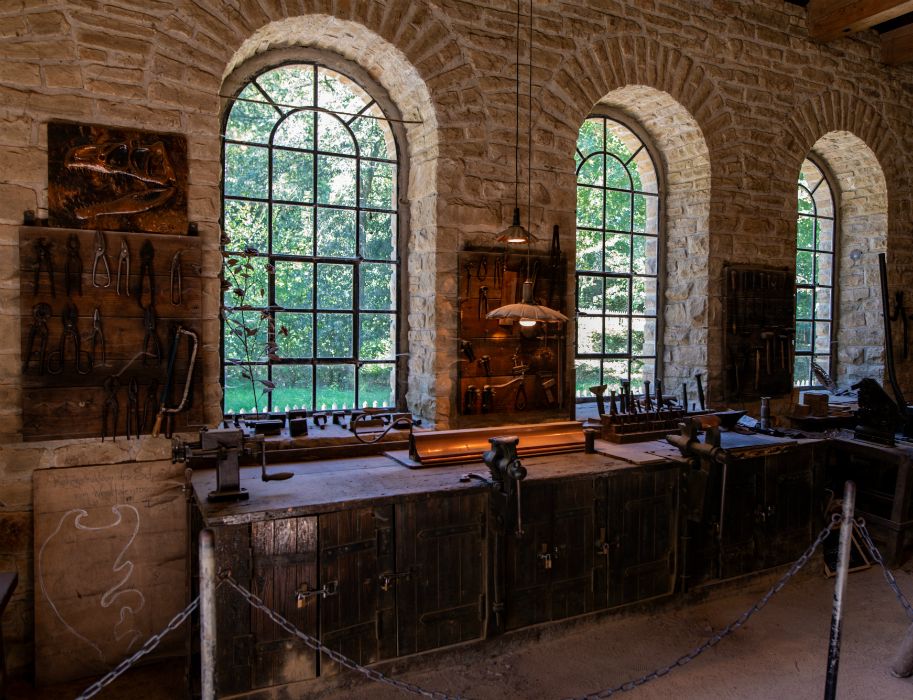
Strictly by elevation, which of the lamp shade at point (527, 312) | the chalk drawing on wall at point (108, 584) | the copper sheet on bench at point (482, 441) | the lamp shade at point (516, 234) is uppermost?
the lamp shade at point (516, 234)

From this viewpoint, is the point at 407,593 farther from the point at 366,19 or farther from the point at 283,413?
the point at 366,19

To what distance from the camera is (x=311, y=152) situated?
13.7ft

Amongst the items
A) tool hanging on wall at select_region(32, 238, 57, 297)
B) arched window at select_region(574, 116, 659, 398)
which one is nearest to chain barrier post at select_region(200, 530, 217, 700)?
tool hanging on wall at select_region(32, 238, 57, 297)

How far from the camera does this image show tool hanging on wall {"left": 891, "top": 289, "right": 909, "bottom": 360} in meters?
6.27

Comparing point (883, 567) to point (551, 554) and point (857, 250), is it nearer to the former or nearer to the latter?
point (551, 554)

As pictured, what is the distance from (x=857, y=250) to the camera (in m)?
6.41

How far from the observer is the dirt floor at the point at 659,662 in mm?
3135

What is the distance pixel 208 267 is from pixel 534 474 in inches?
78.9

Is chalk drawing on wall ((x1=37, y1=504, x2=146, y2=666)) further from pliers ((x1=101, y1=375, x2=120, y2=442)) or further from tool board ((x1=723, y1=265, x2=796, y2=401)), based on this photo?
tool board ((x1=723, y1=265, x2=796, y2=401))

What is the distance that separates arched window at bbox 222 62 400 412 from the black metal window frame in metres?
4.17

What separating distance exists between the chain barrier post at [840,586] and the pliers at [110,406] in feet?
10.7

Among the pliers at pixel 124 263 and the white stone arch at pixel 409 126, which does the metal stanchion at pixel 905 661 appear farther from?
the pliers at pixel 124 263

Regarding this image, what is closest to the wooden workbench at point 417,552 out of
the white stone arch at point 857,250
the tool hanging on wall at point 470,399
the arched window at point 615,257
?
the tool hanging on wall at point 470,399

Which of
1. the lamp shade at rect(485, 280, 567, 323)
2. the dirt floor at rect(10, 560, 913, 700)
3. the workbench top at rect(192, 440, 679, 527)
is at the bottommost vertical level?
the dirt floor at rect(10, 560, 913, 700)
